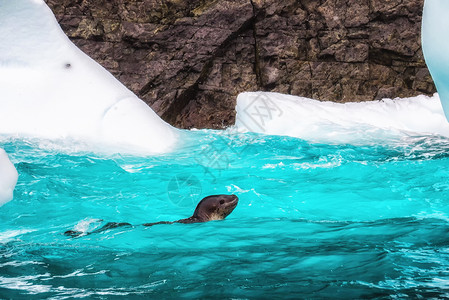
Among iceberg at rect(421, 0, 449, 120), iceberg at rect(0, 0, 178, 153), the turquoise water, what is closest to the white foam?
the turquoise water

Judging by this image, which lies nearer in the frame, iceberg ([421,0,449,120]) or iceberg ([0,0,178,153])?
iceberg ([421,0,449,120])

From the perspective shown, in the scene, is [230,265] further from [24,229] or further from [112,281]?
[24,229]

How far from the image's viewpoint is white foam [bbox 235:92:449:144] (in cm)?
858

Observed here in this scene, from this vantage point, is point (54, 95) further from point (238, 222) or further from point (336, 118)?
point (336, 118)

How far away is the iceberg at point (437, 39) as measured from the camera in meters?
4.25

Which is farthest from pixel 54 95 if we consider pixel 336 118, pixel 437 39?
pixel 437 39

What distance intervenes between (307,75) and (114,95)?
4735 millimetres

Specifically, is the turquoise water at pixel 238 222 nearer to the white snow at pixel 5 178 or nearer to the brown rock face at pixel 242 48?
the white snow at pixel 5 178

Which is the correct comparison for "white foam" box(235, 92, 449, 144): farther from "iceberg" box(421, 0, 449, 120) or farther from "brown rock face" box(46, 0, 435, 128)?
"iceberg" box(421, 0, 449, 120)

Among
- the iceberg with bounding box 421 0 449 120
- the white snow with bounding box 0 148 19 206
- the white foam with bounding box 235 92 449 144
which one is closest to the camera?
the iceberg with bounding box 421 0 449 120

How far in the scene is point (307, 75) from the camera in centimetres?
1112

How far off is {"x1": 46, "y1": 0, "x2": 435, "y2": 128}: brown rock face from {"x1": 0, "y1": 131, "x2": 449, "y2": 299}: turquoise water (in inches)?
91.8

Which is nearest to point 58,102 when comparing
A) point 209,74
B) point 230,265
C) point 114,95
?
point 114,95

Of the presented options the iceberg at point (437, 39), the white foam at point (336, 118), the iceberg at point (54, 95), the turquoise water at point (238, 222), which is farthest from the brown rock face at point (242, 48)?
the iceberg at point (437, 39)
